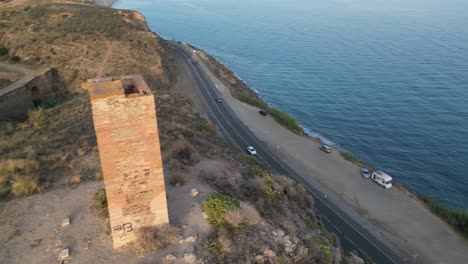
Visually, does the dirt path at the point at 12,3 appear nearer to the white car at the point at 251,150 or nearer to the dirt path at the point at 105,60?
the dirt path at the point at 105,60

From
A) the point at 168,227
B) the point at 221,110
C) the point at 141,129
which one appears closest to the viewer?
the point at 141,129

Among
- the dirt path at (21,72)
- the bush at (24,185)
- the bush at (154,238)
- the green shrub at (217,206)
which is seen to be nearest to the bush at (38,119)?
the dirt path at (21,72)

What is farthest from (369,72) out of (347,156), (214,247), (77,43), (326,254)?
(214,247)

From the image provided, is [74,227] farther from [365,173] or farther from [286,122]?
[286,122]

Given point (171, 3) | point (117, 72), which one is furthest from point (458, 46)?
point (171, 3)

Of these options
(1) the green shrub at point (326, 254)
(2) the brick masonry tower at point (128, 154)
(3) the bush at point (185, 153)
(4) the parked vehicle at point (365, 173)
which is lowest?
(4) the parked vehicle at point (365, 173)

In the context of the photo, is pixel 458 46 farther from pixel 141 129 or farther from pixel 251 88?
pixel 141 129
